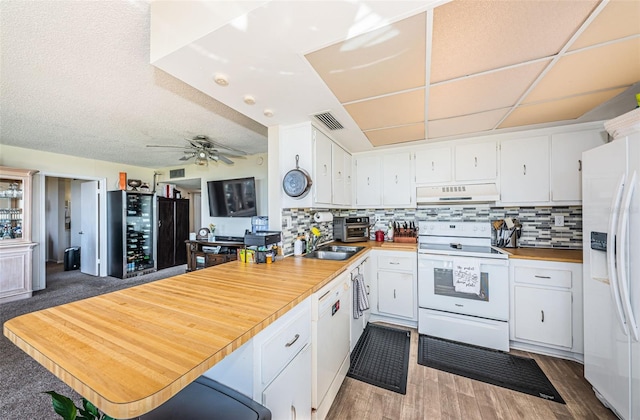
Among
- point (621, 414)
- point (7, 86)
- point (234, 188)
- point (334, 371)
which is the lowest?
point (621, 414)

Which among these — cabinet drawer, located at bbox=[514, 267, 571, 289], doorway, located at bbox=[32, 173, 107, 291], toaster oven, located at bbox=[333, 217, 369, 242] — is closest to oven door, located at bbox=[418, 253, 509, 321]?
cabinet drawer, located at bbox=[514, 267, 571, 289]

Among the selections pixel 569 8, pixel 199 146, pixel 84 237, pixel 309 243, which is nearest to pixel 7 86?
pixel 199 146

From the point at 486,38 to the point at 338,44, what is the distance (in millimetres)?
735

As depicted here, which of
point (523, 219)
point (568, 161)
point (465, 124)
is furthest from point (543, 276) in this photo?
point (465, 124)

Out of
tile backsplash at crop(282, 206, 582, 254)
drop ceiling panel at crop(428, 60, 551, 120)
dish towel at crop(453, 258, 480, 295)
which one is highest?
drop ceiling panel at crop(428, 60, 551, 120)

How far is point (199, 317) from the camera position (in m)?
0.94

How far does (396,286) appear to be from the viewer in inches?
103

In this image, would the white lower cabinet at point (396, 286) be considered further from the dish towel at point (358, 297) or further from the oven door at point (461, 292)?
the dish towel at point (358, 297)

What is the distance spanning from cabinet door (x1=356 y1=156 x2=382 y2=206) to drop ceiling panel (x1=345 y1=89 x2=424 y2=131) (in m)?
0.91

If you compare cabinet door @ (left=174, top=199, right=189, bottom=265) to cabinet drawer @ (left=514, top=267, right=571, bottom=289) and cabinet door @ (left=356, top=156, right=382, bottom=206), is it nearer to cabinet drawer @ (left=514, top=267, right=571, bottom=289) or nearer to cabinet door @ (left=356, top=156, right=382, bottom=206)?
cabinet door @ (left=356, top=156, right=382, bottom=206)

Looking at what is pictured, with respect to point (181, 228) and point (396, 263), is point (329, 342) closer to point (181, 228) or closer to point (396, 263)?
point (396, 263)

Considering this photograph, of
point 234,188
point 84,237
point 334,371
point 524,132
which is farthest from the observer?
point 84,237

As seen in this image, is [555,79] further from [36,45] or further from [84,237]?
[84,237]

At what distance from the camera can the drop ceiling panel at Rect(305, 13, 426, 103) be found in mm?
1104
